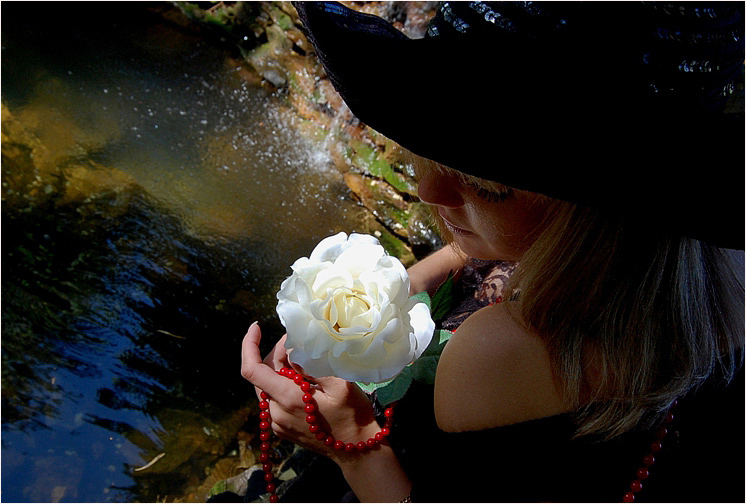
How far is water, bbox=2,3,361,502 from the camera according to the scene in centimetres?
207

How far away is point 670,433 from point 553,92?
942 millimetres

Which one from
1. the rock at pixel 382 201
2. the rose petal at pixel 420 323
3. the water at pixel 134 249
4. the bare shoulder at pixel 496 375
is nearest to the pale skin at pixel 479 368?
the bare shoulder at pixel 496 375

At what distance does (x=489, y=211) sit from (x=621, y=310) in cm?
35

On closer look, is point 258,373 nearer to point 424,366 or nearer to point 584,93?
point 424,366

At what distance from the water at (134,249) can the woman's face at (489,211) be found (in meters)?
1.69

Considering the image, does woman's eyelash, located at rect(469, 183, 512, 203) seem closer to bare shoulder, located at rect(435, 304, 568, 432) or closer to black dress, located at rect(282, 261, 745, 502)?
bare shoulder, located at rect(435, 304, 568, 432)

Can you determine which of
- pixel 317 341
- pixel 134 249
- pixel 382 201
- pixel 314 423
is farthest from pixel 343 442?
pixel 382 201

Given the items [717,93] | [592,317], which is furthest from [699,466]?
[717,93]

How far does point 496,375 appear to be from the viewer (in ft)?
3.50

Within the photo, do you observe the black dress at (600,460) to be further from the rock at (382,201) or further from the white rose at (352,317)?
the rock at (382,201)

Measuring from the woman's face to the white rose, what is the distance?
0.22 m

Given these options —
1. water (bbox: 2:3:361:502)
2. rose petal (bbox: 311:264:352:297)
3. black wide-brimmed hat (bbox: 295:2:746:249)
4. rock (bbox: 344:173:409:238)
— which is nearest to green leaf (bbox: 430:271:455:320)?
rose petal (bbox: 311:264:352:297)

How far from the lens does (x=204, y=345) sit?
2430 mm

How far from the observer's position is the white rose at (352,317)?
2.81ft
